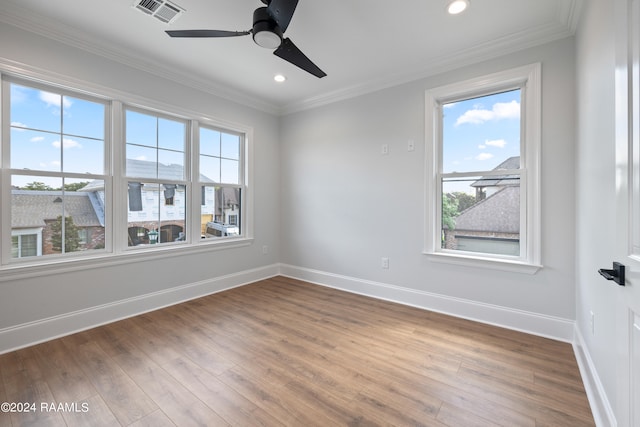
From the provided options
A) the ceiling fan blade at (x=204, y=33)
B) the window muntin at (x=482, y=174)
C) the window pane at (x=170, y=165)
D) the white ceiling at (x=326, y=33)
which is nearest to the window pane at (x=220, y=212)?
the window pane at (x=170, y=165)

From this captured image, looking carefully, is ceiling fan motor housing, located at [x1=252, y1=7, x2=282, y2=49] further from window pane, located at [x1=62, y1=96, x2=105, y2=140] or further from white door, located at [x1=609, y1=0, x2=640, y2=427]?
window pane, located at [x1=62, y1=96, x2=105, y2=140]

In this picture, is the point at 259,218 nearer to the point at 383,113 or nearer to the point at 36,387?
the point at 383,113

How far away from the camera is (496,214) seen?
9.18 feet

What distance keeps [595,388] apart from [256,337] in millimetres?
2404

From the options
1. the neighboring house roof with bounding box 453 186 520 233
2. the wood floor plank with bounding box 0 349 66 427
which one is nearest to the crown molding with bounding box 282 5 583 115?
the neighboring house roof with bounding box 453 186 520 233

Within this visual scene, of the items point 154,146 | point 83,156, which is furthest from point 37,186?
point 154,146

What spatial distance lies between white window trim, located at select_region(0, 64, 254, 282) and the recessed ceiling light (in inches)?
114

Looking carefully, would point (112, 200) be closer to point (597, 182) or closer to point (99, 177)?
point (99, 177)

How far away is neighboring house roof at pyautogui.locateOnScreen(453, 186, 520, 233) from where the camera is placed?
270 centimetres

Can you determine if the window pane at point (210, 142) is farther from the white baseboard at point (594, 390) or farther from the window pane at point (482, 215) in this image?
the white baseboard at point (594, 390)

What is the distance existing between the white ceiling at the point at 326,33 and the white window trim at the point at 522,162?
269 millimetres

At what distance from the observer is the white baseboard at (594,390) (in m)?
1.39

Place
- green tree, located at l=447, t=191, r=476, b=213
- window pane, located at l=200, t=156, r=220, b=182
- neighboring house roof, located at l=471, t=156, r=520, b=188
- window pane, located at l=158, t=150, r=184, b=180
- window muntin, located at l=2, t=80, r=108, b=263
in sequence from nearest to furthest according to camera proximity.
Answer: window muntin, located at l=2, t=80, r=108, b=263 → neighboring house roof, located at l=471, t=156, r=520, b=188 → green tree, located at l=447, t=191, r=476, b=213 → window pane, located at l=158, t=150, r=184, b=180 → window pane, located at l=200, t=156, r=220, b=182

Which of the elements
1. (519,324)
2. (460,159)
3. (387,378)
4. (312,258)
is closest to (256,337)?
(387,378)
